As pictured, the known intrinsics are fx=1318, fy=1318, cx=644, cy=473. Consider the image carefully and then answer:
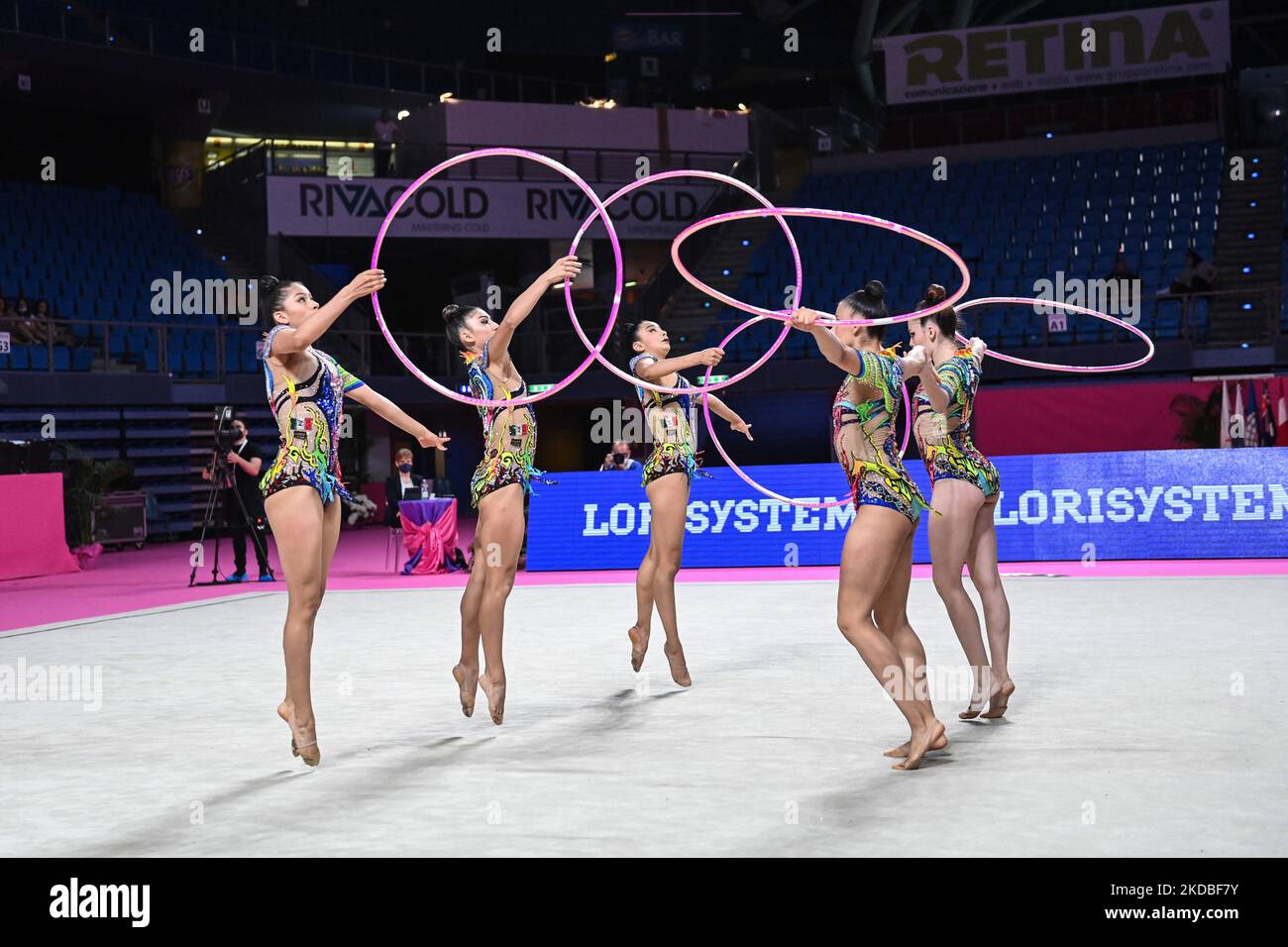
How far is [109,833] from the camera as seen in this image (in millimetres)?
4645

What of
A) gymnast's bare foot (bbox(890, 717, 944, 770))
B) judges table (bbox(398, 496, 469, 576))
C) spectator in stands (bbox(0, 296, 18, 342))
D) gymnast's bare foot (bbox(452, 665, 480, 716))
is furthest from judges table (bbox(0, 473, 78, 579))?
gymnast's bare foot (bbox(890, 717, 944, 770))

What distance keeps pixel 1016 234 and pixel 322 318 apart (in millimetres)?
20498

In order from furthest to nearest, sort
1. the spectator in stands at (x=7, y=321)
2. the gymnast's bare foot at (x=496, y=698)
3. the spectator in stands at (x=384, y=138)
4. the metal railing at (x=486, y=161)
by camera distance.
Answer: the spectator in stands at (x=384, y=138) < the metal railing at (x=486, y=161) < the spectator in stands at (x=7, y=321) < the gymnast's bare foot at (x=496, y=698)

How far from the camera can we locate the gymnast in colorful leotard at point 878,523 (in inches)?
211

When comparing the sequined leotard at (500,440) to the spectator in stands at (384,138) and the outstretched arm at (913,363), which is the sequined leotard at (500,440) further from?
the spectator in stands at (384,138)

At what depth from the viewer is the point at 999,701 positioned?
6.32 m

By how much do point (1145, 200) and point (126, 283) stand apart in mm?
18576

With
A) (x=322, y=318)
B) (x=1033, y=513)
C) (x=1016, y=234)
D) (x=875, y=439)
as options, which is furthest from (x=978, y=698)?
(x=1016, y=234)

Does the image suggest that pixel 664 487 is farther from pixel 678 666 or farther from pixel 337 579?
pixel 337 579

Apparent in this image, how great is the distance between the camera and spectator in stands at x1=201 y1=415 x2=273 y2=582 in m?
14.8

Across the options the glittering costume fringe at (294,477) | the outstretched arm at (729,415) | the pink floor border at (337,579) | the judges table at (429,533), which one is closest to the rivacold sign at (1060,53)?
the pink floor border at (337,579)

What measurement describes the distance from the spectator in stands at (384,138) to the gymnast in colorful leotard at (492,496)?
65.2ft
